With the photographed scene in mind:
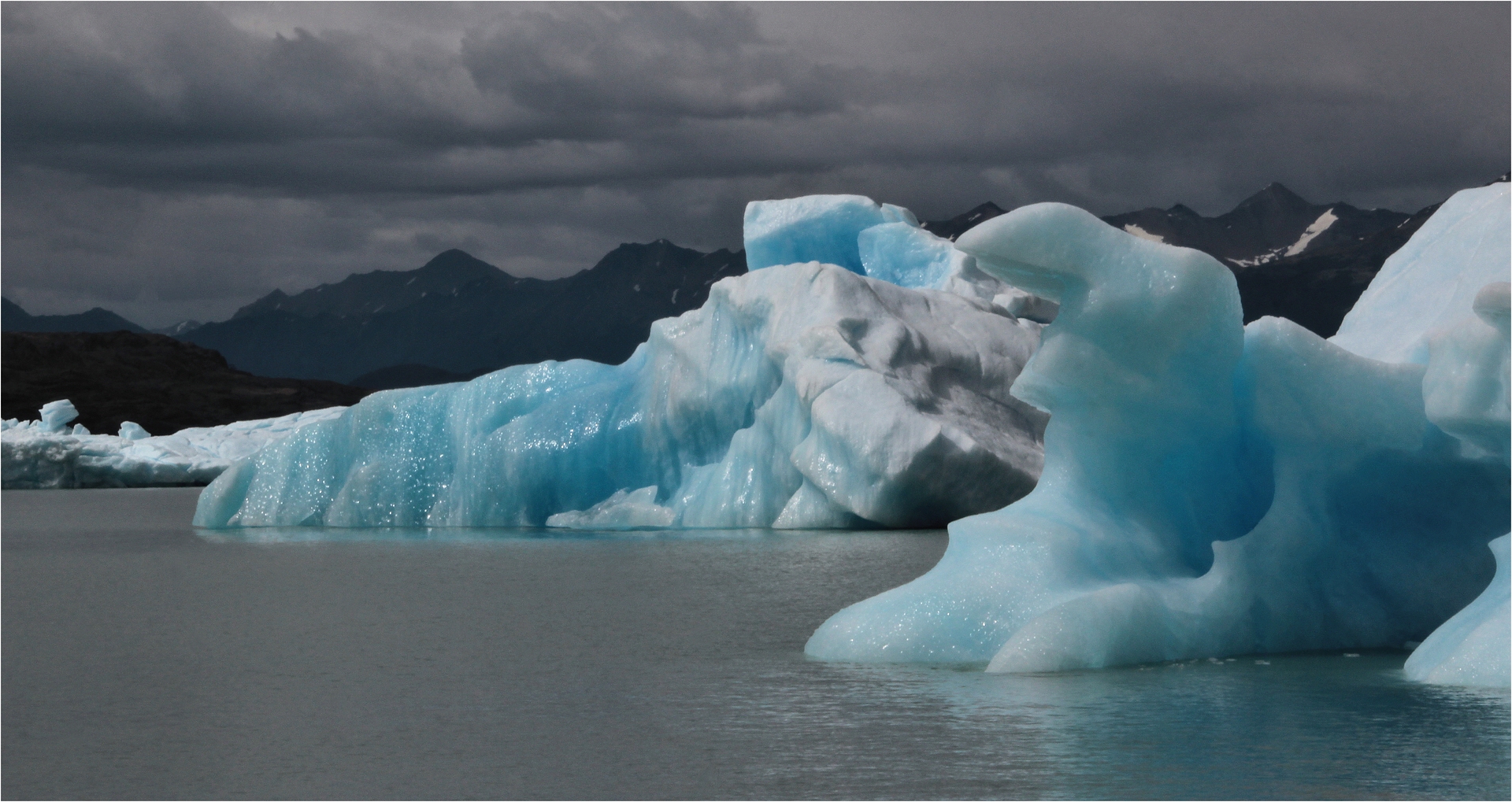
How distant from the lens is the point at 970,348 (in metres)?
17.3

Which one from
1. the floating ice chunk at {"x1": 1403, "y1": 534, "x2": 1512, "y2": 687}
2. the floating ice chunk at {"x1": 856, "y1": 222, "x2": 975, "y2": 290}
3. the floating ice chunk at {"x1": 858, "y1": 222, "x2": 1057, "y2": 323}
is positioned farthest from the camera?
the floating ice chunk at {"x1": 856, "y1": 222, "x2": 975, "y2": 290}

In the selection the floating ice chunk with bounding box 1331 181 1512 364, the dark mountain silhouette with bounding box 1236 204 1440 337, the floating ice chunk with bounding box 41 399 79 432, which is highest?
the dark mountain silhouette with bounding box 1236 204 1440 337

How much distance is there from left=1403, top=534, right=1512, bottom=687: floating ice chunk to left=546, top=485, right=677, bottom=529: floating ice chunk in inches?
451

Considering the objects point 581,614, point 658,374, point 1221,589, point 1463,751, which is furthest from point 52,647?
point 658,374

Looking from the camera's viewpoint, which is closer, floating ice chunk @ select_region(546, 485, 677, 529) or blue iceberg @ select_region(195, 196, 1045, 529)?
blue iceberg @ select_region(195, 196, 1045, 529)

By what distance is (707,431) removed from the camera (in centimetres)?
Result: 1741

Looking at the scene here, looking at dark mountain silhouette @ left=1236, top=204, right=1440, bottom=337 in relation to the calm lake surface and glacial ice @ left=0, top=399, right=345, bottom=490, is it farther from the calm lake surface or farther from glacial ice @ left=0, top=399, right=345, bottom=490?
the calm lake surface

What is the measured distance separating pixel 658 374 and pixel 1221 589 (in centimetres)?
1130

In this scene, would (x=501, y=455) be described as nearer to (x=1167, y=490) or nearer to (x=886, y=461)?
(x=886, y=461)

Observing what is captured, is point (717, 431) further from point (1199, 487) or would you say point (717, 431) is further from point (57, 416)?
point (57, 416)

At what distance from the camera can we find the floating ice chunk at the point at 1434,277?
26.8ft

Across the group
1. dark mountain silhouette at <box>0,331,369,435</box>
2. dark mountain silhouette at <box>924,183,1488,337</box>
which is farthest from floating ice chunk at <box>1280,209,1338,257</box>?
dark mountain silhouette at <box>0,331,369,435</box>

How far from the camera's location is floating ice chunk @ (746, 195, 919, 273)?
2086 cm

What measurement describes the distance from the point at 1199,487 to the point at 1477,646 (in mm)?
1777
